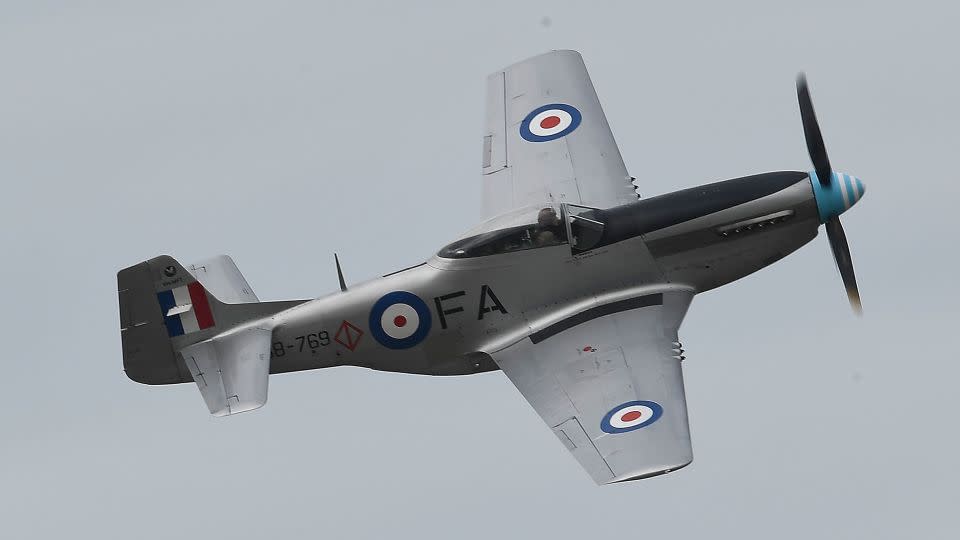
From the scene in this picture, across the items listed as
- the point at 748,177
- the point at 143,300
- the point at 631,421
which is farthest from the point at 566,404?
the point at 143,300

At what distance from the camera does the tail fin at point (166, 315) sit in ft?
81.5

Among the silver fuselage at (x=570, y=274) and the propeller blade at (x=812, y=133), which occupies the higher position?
the propeller blade at (x=812, y=133)

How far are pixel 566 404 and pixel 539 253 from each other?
6.81 ft

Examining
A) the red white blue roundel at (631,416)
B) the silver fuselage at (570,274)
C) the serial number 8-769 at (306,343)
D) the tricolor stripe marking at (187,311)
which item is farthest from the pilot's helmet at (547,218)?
the tricolor stripe marking at (187,311)

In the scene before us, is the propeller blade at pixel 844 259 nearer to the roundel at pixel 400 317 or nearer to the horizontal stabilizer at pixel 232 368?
the roundel at pixel 400 317

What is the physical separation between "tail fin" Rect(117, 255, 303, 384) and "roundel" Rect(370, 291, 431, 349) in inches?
39.6

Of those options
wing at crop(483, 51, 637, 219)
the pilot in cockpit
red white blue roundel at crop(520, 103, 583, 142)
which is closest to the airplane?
the pilot in cockpit

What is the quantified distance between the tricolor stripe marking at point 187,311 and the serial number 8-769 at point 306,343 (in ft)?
2.81

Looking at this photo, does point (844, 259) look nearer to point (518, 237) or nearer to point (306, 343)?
point (518, 237)

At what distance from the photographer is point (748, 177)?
25.1 meters

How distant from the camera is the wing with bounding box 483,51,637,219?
86.4ft

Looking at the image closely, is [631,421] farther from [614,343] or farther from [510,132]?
[510,132]

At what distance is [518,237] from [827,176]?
149 inches

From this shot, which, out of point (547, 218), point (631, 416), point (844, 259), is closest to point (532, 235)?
point (547, 218)
